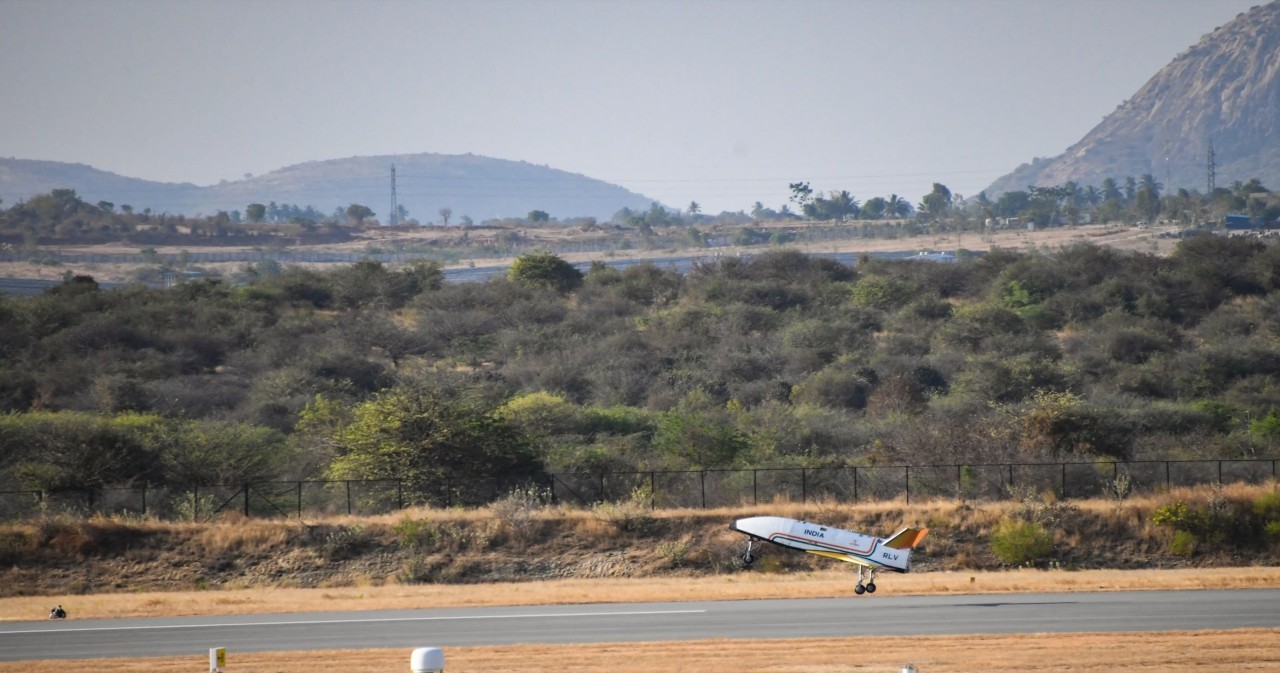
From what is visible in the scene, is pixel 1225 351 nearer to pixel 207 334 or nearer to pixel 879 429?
pixel 879 429

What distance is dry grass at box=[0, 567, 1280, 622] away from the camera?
1385 inches

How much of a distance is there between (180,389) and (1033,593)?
49.4 metres

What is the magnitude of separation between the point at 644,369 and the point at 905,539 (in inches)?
1652

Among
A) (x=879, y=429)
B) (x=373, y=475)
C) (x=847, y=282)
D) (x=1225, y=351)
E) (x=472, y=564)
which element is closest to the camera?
(x=472, y=564)

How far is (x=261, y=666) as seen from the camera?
26703mm

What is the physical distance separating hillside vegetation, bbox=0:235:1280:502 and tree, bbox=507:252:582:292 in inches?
13.5

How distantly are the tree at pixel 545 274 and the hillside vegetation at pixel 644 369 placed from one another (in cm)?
34

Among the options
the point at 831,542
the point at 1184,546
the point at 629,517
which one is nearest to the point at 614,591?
the point at 831,542

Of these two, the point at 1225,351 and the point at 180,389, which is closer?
the point at 180,389

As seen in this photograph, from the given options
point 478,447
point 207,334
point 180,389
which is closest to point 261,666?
point 478,447

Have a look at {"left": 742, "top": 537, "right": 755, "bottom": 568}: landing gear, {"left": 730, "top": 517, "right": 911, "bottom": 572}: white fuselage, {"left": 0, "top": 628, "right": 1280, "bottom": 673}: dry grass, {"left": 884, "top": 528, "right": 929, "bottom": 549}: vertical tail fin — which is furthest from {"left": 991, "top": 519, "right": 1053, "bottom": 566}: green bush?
{"left": 0, "top": 628, "right": 1280, "bottom": 673}: dry grass

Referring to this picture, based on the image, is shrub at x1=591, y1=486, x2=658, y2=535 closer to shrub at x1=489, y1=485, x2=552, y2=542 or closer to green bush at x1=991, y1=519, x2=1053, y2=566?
shrub at x1=489, y1=485, x2=552, y2=542

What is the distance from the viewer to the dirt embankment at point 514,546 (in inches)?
1623

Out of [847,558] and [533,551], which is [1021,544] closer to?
[847,558]
